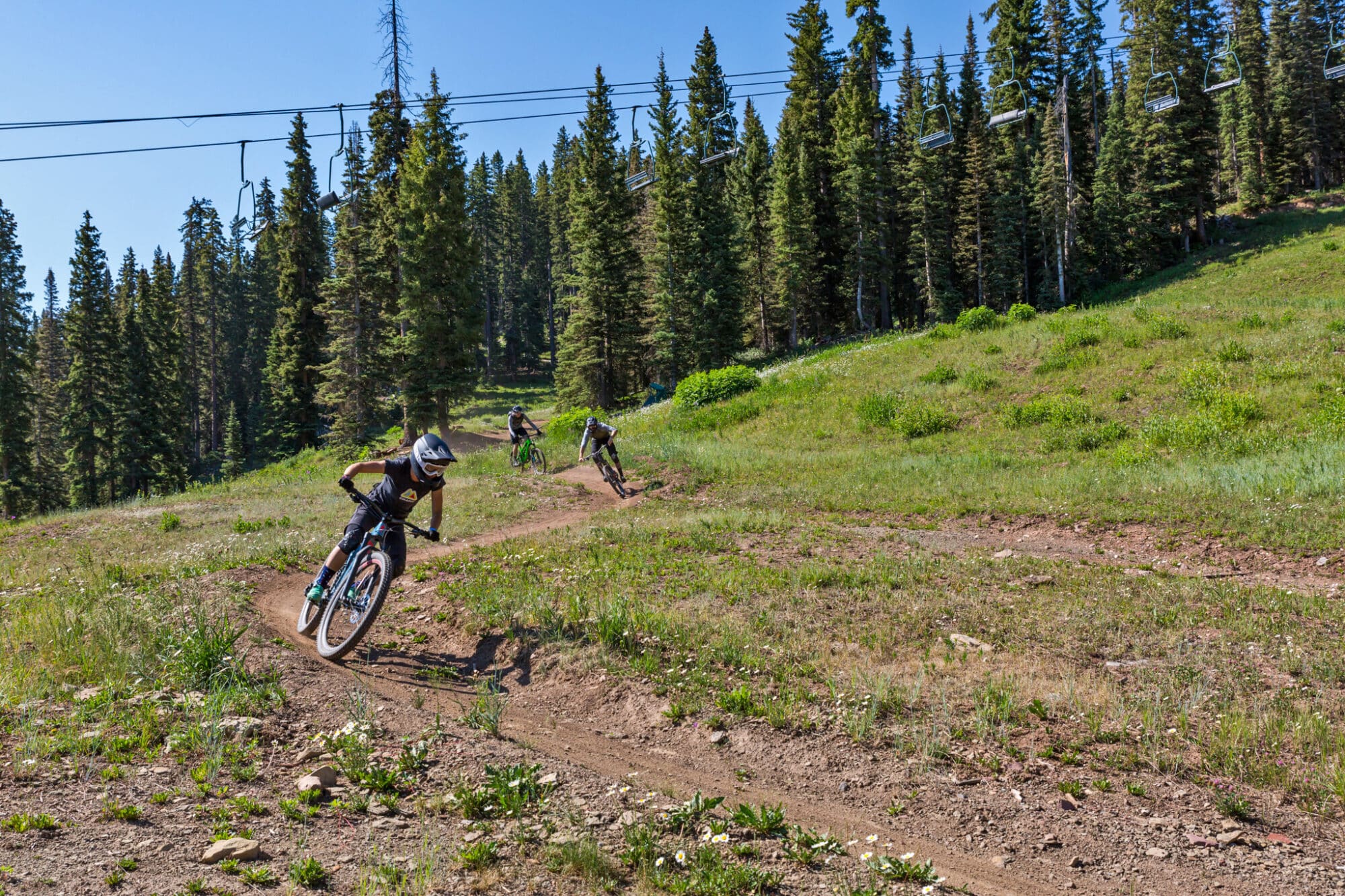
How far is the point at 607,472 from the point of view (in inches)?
782

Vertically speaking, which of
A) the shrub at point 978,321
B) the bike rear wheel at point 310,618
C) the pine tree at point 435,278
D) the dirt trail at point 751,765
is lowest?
the dirt trail at point 751,765

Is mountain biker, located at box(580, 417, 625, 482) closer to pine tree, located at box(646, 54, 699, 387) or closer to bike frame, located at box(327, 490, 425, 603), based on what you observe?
bike frame, located at box(327, 490, 425, 603)

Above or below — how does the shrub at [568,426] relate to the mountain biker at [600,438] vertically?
above

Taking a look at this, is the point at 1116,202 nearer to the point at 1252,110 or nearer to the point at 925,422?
the point at 1252,110

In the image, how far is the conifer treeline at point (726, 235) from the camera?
40906 mm

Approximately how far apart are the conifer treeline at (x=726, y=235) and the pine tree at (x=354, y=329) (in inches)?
6.6

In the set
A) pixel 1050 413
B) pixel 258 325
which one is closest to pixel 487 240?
pixel 258 325

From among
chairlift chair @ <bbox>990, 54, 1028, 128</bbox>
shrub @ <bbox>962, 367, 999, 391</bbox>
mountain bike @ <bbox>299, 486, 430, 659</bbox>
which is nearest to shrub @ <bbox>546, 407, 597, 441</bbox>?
shrub @ <bbox>962, 367, 999, 391</bbox>

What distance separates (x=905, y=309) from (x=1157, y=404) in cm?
4571

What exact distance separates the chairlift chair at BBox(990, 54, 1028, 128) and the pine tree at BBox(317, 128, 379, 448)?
104ft

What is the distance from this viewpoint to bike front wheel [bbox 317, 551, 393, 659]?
822cm

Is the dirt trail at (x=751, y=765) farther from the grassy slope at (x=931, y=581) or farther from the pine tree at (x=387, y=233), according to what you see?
the pine tree at (x=387, y=233)

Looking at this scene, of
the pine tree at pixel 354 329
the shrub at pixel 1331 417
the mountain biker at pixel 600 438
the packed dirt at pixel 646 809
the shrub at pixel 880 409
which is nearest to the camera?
the packed dirt at pixel 646 809

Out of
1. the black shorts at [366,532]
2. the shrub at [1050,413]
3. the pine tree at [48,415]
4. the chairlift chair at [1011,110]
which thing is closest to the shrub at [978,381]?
the shrub at [1050,413]
